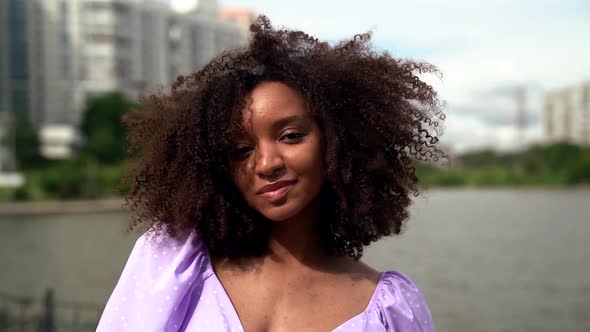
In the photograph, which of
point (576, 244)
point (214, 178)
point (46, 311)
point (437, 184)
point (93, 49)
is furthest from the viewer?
point (437, 184)

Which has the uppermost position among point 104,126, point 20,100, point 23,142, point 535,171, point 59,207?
point 20,100

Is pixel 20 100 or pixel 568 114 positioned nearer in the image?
pixel 20 100

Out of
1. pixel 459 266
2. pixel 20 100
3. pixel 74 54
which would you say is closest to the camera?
pixel 459 266

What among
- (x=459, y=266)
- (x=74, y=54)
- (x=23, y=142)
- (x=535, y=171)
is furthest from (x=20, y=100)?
(x=535, y=171)

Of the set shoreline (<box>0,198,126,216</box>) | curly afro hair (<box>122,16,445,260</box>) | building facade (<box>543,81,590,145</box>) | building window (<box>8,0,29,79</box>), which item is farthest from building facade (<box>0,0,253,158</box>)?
building facade (<box>543,81,590,145</box>)

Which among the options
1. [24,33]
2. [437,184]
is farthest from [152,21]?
[437,184]

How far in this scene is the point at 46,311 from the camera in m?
5.64

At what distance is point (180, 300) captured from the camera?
5.42 feet

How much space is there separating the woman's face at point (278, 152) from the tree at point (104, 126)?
49.4 m

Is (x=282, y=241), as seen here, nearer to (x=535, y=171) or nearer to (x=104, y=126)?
(x=104, y=126)

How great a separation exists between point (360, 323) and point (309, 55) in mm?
585

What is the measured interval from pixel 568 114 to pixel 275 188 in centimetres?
12868

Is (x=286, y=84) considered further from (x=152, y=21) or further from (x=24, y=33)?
(x=152, y=21)

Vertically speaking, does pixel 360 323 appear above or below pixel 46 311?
above
